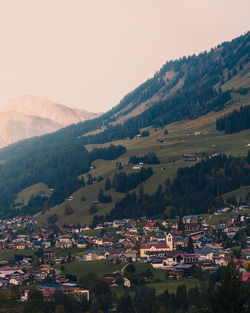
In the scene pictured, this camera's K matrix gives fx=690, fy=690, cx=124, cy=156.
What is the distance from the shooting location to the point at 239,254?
11825 cm

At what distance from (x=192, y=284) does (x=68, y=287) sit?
18598 mm

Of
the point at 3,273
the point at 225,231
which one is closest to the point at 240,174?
the point at 225,231

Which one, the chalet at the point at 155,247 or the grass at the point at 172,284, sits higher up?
the chalet at the point at 155,247

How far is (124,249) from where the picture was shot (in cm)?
14262

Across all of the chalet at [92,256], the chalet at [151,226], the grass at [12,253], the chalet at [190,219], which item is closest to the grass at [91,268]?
the chalet at [92,256]

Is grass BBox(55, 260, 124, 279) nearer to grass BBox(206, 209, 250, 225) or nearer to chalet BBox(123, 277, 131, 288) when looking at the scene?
chalet BBox(123, 277, 131, 288)

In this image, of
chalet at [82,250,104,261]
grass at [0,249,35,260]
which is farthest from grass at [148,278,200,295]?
grass at [0,249,35,260]

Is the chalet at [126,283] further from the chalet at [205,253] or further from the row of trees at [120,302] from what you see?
the chalet at [205,253]

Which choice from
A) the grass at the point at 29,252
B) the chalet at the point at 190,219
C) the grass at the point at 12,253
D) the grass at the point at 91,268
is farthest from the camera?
the chalet at the point at 190,219

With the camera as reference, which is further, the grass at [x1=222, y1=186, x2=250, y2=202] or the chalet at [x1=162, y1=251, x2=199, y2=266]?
the grass at [x1=222, y1=186, x2=250, y2=202]

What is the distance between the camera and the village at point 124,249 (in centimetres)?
11206

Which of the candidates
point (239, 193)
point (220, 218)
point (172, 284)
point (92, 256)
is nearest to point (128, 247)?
point (92, 256)

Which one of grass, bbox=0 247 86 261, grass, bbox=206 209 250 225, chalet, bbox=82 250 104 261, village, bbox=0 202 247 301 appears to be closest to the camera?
village, bbox=0 202 247 301

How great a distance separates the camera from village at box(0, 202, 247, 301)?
112 metres
